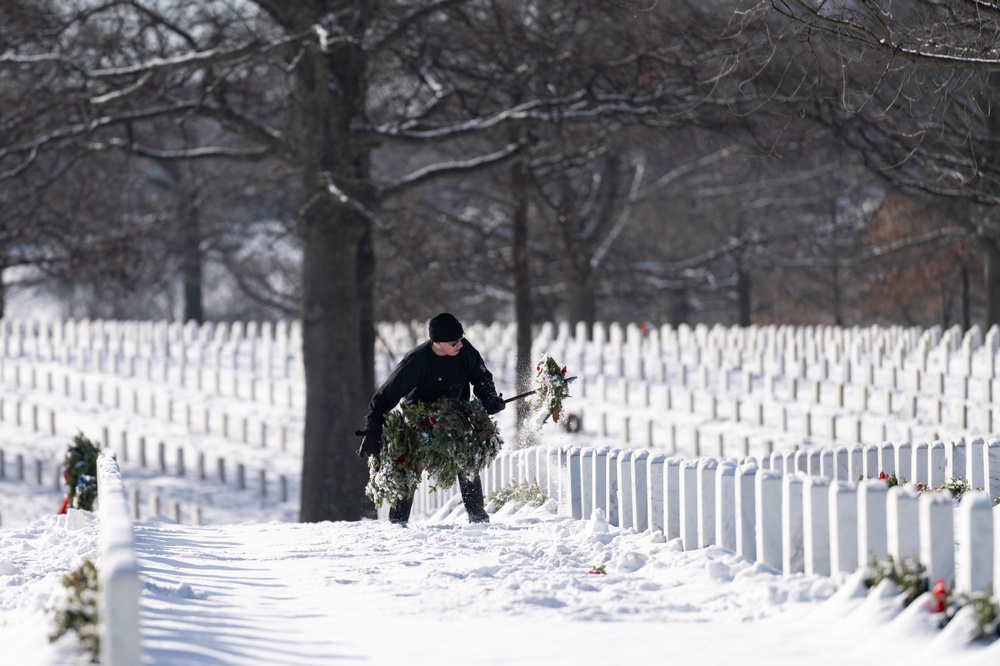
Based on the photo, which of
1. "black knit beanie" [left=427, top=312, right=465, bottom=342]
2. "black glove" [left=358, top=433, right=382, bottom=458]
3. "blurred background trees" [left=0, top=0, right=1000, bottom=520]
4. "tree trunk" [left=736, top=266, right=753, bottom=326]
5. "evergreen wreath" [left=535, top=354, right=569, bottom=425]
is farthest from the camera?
"tree trunk" [left=736, top=266, right=753, bottom=326]

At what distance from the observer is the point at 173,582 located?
241 inches

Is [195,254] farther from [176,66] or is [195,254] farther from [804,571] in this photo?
[804,571]

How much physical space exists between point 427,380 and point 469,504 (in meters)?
0.85

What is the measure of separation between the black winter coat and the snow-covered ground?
81cm

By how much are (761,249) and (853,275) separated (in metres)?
2.96

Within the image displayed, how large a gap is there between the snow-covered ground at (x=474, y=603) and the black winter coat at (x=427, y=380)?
2.65 feet

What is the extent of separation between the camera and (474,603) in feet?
18.0

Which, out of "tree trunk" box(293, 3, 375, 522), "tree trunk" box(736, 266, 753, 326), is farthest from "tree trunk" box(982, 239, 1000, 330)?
"tree trunk" box(293, 3, 375, 522)

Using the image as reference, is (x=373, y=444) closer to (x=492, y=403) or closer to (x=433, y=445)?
(x=433, y=445)

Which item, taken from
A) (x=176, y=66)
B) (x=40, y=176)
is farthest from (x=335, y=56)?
(x=40, y=176)

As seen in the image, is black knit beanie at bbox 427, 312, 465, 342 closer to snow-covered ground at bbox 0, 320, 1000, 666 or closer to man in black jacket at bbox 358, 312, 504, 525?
man in black jacket at bbox 358, 312, 504, 525

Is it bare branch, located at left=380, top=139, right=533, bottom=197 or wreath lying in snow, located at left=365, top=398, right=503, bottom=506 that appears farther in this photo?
bare branch, located at left=380, top=139, right=533, bottom=197

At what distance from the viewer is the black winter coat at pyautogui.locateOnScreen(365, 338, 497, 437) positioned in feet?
27.4

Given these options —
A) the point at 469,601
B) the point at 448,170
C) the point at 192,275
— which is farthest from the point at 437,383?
the point at 192,275
